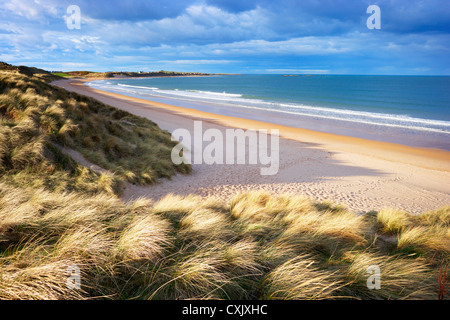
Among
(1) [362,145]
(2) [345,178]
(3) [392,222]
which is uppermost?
(1) [362,145]

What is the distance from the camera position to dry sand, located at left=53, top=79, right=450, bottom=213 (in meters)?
8.72

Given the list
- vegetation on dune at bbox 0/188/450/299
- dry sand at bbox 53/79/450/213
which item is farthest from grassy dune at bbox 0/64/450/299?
dry sand at bbox 53/79/450/213

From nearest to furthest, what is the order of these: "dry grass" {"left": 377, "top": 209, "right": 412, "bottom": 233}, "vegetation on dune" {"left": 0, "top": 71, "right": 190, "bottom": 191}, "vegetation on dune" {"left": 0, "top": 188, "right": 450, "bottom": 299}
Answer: "vegetation on dune" {"left": 0, "top": 188, "right": 450, "bottom": 299} < "dry grass" {"left": 377, "top": 209, "right": 412, "bottom": 233} < "vegetation on dune" {"left": 0, "top": 71, "right": 190, "bottom": 191}

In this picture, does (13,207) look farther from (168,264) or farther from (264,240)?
(264,240)

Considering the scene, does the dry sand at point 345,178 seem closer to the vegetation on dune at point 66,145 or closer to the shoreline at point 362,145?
the shoreline at point 362,145

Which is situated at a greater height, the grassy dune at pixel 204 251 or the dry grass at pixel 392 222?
the grassy dune at pixel 204 251

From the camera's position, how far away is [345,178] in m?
10.8

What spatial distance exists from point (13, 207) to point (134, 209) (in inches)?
65.4

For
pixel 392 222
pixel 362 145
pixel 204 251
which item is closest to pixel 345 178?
pixel 392 222

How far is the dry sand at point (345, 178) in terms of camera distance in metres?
8.72

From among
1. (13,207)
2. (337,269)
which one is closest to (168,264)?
(337,269)

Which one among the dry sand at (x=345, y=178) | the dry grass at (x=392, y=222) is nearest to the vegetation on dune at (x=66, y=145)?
the dry sand at (x=345, y=178)

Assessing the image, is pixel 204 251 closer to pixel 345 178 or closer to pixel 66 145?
pixel 66 145

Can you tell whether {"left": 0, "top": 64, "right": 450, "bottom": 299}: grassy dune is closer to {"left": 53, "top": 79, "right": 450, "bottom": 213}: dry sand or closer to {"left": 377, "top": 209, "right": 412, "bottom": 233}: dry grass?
{"left": 377, "top": 209, "right": 412, "bottom": 233}: dry grass
